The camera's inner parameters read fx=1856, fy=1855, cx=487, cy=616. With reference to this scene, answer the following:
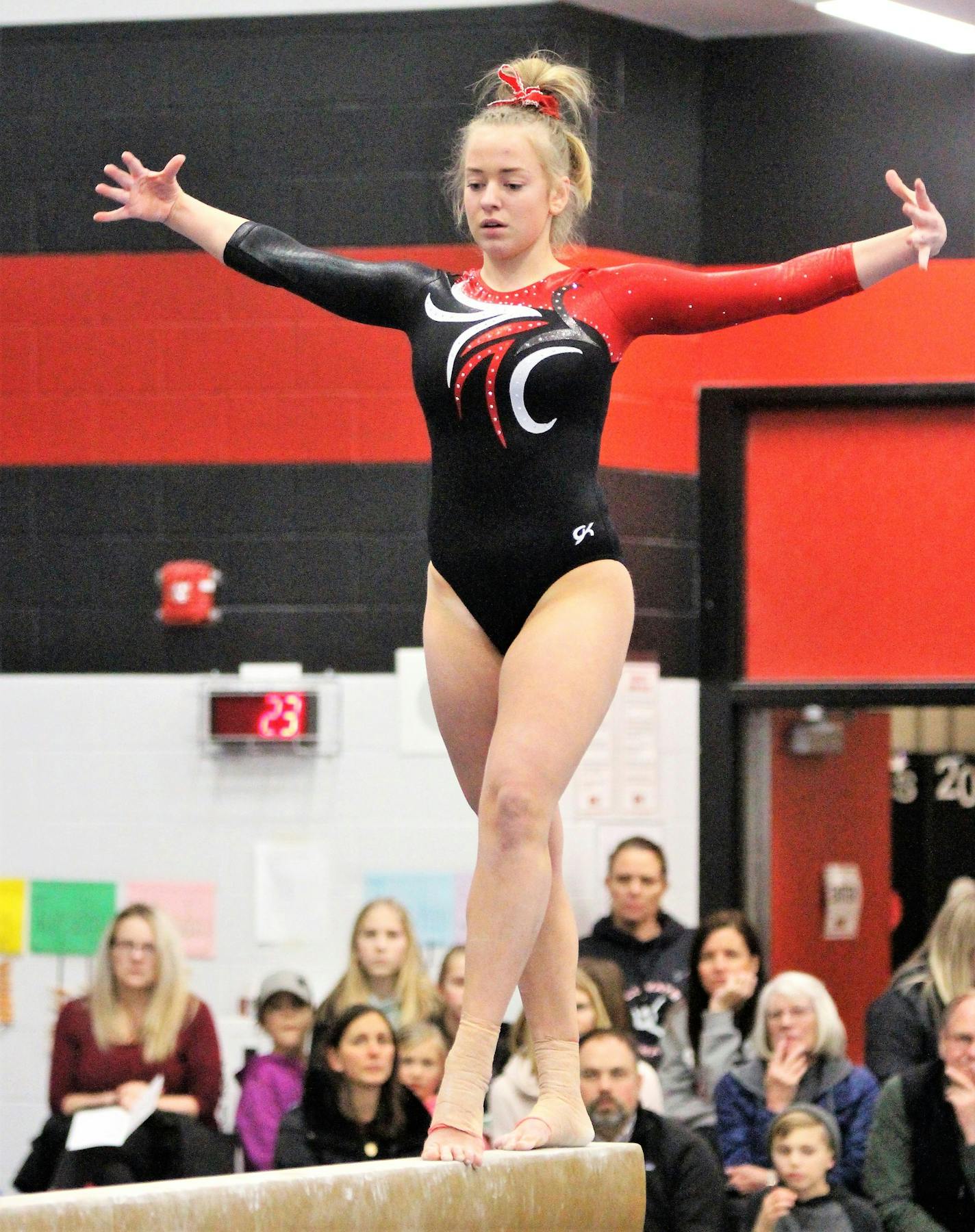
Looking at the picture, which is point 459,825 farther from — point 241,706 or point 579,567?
point 579,567

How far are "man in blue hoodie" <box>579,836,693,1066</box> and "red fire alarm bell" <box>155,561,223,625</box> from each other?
150cm

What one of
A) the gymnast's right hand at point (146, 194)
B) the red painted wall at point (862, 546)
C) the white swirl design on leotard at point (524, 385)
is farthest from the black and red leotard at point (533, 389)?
the red painted wall at point (862, 546)

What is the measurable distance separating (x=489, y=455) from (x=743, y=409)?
3.64m

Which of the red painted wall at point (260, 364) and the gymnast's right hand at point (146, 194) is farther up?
the red painted wall at point (260, 364)

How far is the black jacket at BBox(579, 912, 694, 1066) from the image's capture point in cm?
548

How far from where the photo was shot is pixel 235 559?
19.2 feet

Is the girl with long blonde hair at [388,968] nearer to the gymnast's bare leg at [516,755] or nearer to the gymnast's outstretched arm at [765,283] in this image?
the gymnast's bare leg at [516,755]

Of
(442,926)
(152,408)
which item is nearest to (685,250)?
(152,408)

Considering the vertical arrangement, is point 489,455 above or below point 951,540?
below

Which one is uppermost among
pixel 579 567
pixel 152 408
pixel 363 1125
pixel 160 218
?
pixel 152 408

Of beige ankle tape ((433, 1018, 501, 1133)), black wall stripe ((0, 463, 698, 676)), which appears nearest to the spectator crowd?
black wall stripe ((0, 463, 698, 676))

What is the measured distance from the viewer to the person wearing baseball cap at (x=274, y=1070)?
4.85 meters

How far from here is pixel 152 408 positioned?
591 centimetres

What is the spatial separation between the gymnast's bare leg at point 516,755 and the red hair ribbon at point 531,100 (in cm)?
70
